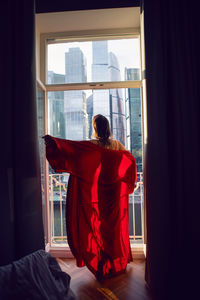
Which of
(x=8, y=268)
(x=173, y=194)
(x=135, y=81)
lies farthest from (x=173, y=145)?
(x=8, y=268)

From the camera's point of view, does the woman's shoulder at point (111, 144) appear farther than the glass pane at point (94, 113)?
No

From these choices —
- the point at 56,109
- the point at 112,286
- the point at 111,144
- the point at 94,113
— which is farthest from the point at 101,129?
the point at 112,286

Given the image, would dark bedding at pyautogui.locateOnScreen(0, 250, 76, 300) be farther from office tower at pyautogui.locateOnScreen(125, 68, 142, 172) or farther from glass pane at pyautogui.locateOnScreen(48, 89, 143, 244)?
office tower at pyautogui.locateOnScreen(125, 68, 142, 172)

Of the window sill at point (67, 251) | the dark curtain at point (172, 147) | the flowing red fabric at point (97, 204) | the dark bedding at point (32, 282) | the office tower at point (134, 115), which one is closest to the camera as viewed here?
the dark bedding at point (32, 282)

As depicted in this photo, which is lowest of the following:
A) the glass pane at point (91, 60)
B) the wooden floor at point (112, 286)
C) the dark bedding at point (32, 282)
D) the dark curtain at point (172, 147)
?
the wooden floor at point (112, 286)

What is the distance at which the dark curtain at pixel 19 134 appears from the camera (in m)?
1.46

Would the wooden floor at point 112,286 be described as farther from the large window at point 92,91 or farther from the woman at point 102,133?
the woman at point 102,133

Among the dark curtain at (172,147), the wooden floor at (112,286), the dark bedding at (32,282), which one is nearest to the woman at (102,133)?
the dark curtain at (172,147)

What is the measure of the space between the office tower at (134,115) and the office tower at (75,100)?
58cm

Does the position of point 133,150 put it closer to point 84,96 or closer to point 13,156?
point 84,96

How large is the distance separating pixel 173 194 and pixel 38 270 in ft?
4.03

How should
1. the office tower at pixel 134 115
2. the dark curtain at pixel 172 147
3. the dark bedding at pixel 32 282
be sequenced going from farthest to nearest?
the office tower at pixel 134 115
the dark curtain at pixel 172 147
the dark bedding at pixel 32 282

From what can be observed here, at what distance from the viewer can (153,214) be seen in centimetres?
145

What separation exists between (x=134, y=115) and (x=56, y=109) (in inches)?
40.7
